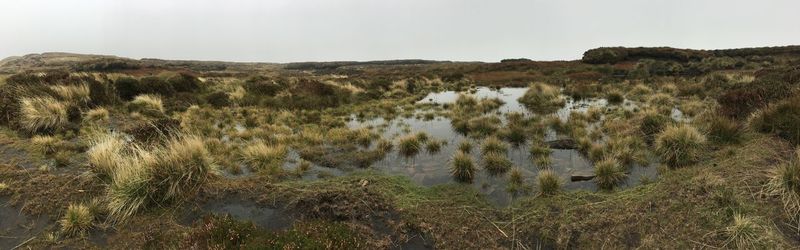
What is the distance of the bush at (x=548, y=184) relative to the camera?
786 cm

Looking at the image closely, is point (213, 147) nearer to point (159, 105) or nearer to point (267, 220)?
point (267, 220)

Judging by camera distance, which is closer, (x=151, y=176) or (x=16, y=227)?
(x=16, y=227)

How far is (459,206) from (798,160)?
533 cm

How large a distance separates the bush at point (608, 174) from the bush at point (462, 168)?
97.8 inches

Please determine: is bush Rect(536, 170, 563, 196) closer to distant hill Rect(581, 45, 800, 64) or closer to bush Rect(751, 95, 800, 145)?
bush Rect(751, 95, 800, 145)

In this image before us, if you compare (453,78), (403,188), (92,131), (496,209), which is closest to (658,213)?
(496,209)

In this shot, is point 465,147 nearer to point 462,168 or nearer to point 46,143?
point 462,168

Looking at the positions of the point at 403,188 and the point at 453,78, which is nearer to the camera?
the point at 403,188

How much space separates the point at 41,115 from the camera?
12453 millimetres

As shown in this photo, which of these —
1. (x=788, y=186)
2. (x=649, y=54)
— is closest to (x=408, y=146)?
(x=788, y=186)

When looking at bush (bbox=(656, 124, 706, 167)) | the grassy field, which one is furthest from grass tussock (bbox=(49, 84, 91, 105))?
bush (bbox=(656, 124, 706, 167))

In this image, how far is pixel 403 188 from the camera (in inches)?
335

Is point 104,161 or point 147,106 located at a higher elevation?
point 147,106

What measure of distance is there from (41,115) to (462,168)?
12.5m
